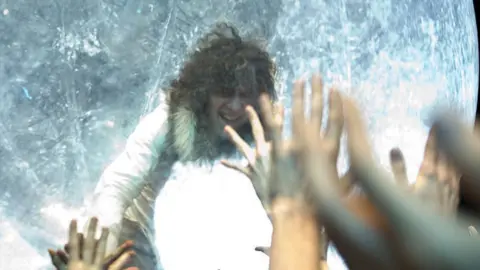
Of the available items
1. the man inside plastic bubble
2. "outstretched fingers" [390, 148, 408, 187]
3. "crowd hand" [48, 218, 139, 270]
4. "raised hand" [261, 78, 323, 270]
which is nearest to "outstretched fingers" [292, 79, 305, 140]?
"raised hand" [261, 78, 323, 270]

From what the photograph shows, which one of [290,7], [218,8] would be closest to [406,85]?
[290,7]

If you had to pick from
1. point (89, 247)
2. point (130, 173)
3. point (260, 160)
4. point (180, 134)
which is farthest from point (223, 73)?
point (260, 160)

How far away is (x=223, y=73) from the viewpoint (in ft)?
4.07

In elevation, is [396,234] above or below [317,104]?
below

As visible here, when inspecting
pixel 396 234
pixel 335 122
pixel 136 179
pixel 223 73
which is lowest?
pixel 396 234

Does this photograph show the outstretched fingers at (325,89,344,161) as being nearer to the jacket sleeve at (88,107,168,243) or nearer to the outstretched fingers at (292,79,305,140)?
the outstretched fingers at (292,79,305,140)

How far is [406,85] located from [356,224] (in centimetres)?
135

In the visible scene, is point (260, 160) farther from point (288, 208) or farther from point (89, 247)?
point (89, 247)

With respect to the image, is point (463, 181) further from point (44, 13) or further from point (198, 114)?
point (44, 13)

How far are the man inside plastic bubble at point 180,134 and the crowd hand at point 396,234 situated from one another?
2.74 feet

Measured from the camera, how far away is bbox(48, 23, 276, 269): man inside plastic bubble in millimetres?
1174

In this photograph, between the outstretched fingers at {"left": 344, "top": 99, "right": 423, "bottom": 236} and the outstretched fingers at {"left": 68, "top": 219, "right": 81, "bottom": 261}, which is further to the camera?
the outstretched fingers at {"left": 68, "top": 219, "right": 81, "bottom": 261}

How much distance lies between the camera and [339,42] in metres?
1.54

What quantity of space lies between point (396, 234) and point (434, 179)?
0.15m
